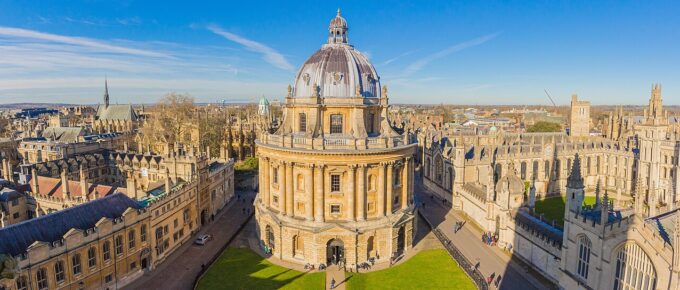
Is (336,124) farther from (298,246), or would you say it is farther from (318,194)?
(298,246)

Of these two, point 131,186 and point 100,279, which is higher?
point 131,186

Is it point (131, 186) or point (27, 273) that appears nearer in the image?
point (27, 273)

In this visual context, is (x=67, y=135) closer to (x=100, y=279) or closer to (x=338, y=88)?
(x=100, y=279)

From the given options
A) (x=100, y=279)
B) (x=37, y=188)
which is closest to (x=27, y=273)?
(x=100, y=279)

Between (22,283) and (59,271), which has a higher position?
(22,283)

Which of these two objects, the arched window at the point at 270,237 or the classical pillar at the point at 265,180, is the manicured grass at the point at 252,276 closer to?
the arched window at the point at 270,237

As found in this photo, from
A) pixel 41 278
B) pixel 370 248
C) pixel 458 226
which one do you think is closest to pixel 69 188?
pixel 41 278

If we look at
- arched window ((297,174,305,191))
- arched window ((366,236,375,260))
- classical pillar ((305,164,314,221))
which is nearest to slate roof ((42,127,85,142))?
arched window ((297,174,305,191))
